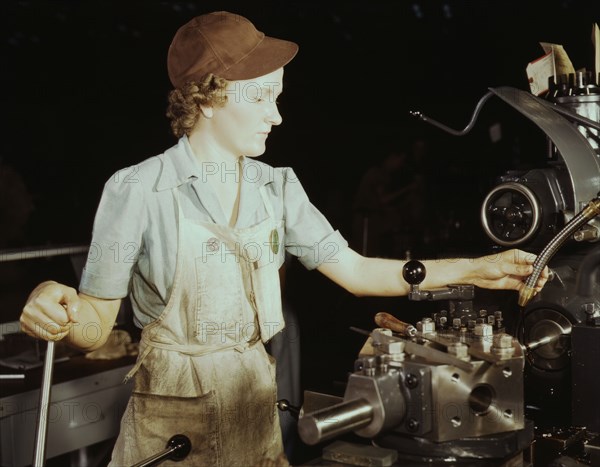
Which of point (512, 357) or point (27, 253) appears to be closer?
point (512, 357)

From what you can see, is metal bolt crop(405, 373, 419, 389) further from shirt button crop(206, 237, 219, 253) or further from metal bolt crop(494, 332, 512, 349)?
shirt button crop(206, 237, 219, 253)

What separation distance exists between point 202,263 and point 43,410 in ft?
1.44

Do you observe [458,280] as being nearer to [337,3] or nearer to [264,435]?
[264,435]

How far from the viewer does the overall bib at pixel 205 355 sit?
1602 mm

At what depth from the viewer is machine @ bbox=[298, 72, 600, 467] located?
47.4 inches

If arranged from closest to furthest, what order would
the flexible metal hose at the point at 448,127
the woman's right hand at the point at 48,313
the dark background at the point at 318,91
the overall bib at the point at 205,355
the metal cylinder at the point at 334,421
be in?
the metal cylinder at the point at 334,421 < the woman's right hand at the point at 48,313 < the overall bib at the point at 205,355 < the flexible metal hose at the point at 448,127 < the dark background at the point at 318,91

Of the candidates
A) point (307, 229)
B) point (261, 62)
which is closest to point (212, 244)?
point (307, 229)

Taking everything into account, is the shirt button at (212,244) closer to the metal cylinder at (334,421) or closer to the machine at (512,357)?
the machine at (512,357)

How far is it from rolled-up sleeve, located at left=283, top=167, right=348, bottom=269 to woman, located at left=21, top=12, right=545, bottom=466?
0.30ft

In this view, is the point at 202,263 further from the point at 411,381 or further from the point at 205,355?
the point at 411,381

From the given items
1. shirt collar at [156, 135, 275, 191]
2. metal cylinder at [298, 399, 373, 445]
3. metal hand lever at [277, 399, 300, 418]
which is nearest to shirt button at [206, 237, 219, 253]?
shirt collar at [156, 135, 275, 191]

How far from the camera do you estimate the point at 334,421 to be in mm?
1101

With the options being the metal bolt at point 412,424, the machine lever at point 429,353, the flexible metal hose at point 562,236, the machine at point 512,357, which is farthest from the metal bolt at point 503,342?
the flexible metal hose at point 562,236

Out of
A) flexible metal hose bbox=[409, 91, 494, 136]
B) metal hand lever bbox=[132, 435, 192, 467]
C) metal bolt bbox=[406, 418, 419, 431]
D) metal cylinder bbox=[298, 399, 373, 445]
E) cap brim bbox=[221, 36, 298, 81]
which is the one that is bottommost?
metal hand lever bbox=[132, 435, 192, 467]
